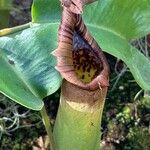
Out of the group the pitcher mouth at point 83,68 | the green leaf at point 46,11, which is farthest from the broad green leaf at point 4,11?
the pitcher mouth at point 83,68

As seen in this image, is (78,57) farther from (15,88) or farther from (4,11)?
(4,11)

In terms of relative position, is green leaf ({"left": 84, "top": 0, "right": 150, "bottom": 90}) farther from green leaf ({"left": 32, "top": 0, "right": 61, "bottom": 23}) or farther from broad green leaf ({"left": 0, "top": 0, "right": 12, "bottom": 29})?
broad green leaf ({"left": 0, "top": 0, "right": 12, "bottom": 29})

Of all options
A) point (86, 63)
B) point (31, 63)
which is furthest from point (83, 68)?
point (31, 63)

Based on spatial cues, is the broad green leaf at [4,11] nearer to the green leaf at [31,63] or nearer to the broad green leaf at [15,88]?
the green leaf at [31,63]

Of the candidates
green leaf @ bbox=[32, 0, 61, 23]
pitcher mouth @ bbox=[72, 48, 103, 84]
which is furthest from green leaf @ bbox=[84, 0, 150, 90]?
pitcher mouth @ bbox=[72, 48, 103, 84]

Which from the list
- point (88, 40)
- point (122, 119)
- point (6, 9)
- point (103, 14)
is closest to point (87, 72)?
point (88, 40)

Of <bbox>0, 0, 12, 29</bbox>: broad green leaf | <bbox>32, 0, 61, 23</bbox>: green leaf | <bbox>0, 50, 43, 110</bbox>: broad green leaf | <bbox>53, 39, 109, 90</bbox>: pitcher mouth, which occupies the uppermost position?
<bbox>53, 39, 109, 90</bbox>: pitcher mouth
